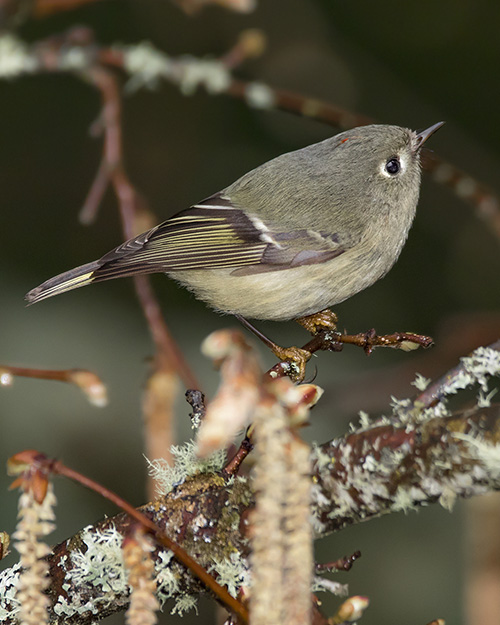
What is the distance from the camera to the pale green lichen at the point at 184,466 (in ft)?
5.89

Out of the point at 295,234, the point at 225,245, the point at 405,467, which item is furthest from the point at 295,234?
the point at 405,467

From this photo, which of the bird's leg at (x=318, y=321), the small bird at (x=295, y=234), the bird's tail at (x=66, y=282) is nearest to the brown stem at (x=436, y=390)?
the small bird at (x=295, y=234)

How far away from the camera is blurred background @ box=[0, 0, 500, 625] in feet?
11.8

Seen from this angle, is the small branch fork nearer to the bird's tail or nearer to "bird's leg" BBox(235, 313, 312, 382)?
"bird's leg" BBox(235, 313, 312, 382)

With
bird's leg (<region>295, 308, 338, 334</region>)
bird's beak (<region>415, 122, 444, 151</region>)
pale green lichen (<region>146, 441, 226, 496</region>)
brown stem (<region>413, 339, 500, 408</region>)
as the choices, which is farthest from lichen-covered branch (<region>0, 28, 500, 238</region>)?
pale green lichen (<region>146, 441, 226, 496</region>)

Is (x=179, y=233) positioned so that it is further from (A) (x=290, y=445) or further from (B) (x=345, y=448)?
(A) (x=290, y=445)

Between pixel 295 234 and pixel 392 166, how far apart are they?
1.70 ft

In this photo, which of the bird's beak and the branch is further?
the bird's beak

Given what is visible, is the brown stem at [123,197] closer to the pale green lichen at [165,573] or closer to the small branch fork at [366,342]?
the small branch fork at [366,342]

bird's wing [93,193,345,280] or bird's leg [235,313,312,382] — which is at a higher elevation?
bird's wing [93,193,345,280]

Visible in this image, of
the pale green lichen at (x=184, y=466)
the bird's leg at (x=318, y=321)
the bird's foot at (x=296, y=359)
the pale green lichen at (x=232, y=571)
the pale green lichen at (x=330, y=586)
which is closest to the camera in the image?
the pale green lichen at (x=330, y=586)

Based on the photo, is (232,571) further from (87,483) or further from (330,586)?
(87,483)

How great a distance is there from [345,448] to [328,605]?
2.34 meters

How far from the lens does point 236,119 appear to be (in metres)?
4.57
